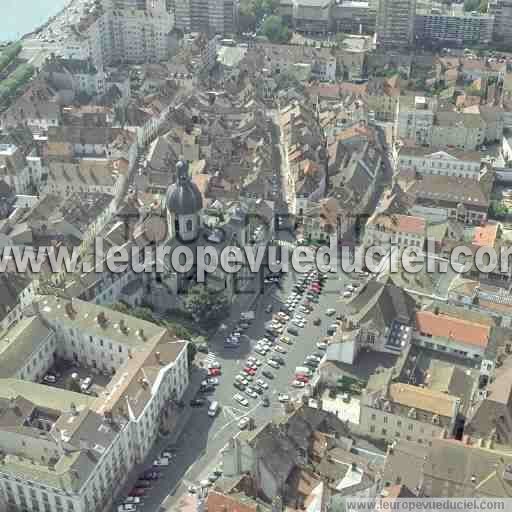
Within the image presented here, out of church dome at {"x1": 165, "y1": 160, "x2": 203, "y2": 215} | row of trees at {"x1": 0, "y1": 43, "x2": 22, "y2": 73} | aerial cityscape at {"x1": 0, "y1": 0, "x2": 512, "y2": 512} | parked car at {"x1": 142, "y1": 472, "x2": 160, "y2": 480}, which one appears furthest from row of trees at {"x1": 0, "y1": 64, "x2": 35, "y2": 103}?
parked car at {"x1": 142, "y1": 472, "x2": 160, "y2": 480}

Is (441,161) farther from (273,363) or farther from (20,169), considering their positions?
(20,169)

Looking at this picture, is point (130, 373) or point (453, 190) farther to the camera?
point (453, 190)

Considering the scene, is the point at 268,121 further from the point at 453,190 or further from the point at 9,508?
the point at 9,508

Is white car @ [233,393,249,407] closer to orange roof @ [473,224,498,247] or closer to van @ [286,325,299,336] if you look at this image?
van @ [286,325,299,336]

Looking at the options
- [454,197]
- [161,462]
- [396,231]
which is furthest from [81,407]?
[454,197]

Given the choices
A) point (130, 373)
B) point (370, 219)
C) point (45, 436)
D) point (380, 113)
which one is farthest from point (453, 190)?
point (45, 436)

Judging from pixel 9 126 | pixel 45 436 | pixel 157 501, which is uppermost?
pixel 9 126
